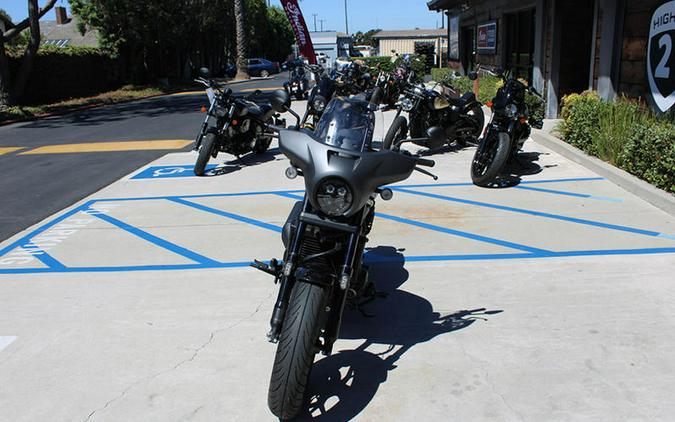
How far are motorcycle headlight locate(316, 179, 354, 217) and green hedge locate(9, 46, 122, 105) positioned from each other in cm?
2539

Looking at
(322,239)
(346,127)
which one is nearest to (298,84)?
(346,127)

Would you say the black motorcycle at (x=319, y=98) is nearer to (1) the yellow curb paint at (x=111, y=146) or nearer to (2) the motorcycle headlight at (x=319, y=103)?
(2) the motorcycle headlight at (x=319, y=103)

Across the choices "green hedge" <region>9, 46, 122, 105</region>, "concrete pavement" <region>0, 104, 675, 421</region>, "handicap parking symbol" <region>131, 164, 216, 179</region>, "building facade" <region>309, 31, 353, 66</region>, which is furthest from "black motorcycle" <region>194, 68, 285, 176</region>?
"building facade" <region>309, 31, 353, 66</region>

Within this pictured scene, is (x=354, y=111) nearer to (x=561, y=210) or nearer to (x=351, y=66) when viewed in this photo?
(x=561, y=210)

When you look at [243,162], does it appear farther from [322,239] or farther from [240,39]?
[240,39]

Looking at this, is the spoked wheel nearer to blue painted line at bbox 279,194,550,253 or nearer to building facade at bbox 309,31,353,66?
blue painted line at bbox 279,194,550,253

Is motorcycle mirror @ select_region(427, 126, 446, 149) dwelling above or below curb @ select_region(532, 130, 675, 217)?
above

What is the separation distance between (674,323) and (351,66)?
13.3 m

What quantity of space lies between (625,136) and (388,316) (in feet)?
17.5

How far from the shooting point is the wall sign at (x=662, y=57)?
8.34m

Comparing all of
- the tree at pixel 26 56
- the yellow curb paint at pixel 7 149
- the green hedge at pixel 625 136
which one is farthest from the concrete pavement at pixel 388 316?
the tree at pixel 26 56

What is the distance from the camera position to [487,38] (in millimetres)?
18594

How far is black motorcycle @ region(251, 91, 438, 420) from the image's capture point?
2955 mm

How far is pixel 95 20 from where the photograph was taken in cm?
3288
